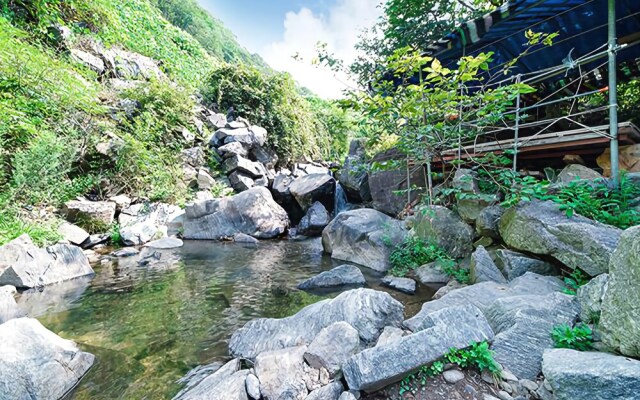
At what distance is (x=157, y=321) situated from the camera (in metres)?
3.59

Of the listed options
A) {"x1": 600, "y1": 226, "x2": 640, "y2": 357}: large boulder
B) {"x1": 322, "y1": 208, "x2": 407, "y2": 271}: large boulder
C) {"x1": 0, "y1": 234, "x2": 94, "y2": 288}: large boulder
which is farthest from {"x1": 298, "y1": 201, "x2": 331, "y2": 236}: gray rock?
{"x1": 600, "y1": 226, "x2": 640, "y2": 357}: large boulder

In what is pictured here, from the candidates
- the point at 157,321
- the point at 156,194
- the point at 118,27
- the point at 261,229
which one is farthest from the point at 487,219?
the point at 118,27

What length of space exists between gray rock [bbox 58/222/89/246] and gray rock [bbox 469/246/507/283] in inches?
324

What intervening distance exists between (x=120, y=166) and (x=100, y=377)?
8220mm

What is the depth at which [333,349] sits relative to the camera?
2.04 meters

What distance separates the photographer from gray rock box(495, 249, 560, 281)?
3.22m

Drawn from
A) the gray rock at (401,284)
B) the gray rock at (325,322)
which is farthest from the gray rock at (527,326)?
the gray rock at (401,284)

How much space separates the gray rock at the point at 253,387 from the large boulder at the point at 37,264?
496cm

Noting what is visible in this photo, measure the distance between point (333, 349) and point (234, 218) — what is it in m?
7.33

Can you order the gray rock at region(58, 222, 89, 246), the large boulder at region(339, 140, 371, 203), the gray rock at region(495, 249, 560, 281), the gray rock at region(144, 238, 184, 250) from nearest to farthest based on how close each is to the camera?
the gray rock at region(495, 249, 560, 281) < the gray rock at region(58, 222, 89, 246) < the gray rock at region(144, 238, 184, 250) < the large boulder at region(339, 140, 371, 203)

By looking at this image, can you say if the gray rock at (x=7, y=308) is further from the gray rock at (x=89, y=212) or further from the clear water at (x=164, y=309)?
the gray rock at (x=89, y=212)

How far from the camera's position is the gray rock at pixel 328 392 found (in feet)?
5.74

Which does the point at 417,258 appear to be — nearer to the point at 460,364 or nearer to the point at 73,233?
the point at 460,364

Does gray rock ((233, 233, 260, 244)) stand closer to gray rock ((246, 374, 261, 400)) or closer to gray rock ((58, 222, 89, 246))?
gray rock ((58, 222, 89, 246))
